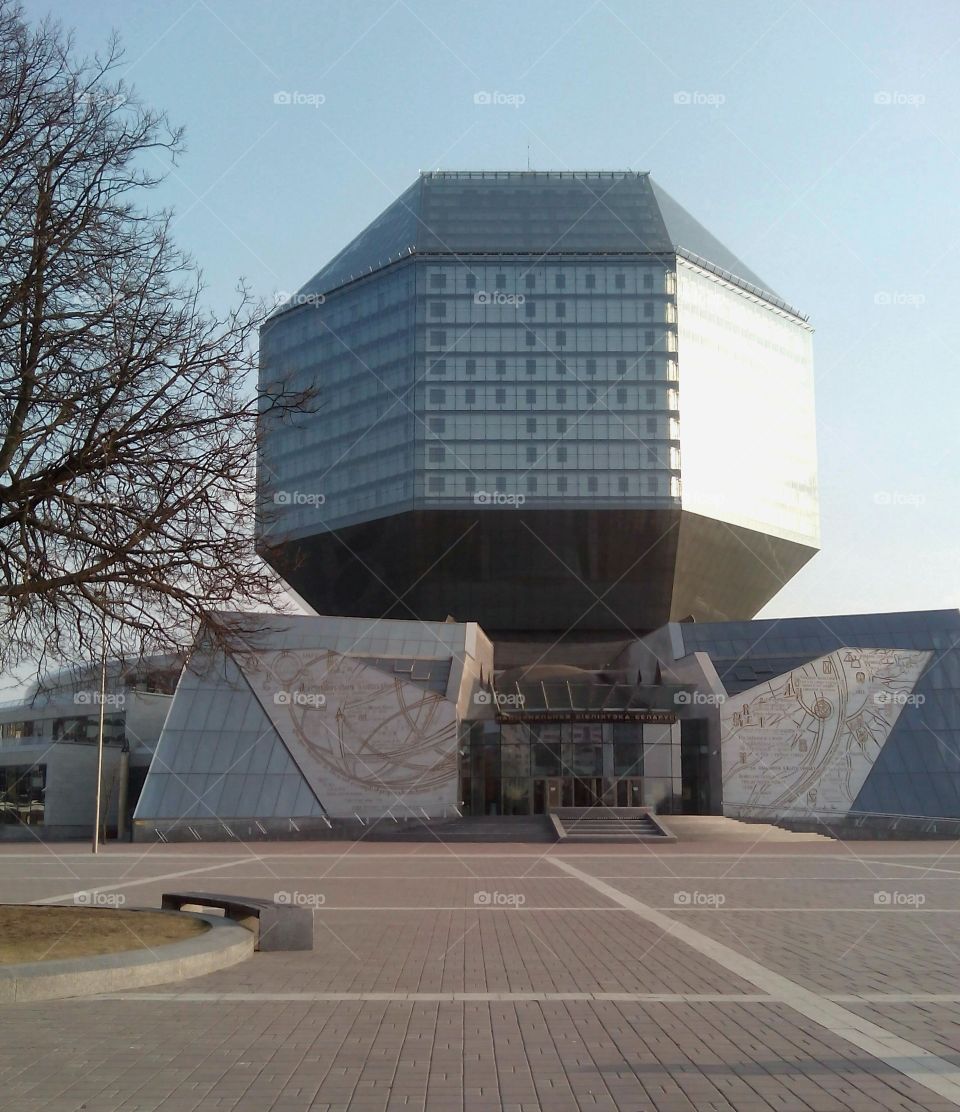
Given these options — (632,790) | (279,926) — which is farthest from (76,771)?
(279,926)

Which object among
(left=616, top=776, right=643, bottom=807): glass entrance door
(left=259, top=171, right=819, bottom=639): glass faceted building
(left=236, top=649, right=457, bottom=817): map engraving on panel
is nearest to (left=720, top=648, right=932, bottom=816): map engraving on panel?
(left=616, top=776, right=643, bottom=807): glass entrance door

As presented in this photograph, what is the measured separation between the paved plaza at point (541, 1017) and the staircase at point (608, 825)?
22.0 metres

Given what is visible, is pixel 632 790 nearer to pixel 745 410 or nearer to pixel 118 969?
pixel 118 969

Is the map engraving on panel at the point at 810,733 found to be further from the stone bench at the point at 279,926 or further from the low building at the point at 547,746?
the stone bench at the point at 279,926

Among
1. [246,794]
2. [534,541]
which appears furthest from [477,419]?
[246,794]

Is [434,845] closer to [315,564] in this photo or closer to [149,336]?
[149,336]

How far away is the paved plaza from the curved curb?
205mm

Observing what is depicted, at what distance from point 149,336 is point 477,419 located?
7264cm

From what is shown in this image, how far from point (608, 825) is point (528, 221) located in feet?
185

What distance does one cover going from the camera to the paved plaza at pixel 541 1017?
7449mm

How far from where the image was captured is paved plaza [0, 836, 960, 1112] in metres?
7.45

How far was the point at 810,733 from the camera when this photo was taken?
50875mm

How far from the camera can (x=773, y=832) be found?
153 ft

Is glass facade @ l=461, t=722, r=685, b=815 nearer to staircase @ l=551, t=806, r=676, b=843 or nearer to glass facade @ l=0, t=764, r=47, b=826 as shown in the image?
staircase @ l=551, t=806, r=676, b=843
